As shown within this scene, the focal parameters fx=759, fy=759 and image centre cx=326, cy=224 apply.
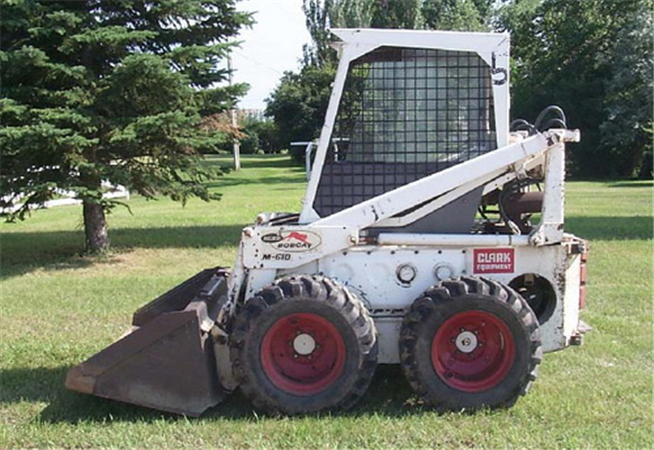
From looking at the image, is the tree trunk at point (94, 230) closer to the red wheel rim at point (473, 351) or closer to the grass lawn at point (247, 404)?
the grass lawn at point (247, 404)

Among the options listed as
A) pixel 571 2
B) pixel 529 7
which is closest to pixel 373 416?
pixel 571 2

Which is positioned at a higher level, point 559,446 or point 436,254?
point 436,254

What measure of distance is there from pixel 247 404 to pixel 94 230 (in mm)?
8371

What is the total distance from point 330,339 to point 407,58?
1.96m

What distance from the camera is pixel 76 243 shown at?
14.1m

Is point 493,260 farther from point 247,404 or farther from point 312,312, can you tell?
point 247,404

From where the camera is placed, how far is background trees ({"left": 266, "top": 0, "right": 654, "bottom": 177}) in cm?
3656

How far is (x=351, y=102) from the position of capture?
205 inches

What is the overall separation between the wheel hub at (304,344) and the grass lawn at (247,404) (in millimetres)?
453

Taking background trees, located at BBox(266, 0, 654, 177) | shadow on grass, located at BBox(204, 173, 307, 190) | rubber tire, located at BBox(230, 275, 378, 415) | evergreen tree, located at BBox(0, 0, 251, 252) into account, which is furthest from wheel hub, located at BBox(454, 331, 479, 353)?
background trees, located at BBox(266, 0, 654, 177)

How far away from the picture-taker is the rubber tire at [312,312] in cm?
475

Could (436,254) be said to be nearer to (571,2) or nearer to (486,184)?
(486,184)

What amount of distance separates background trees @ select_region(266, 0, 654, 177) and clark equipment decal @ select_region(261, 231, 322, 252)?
30.0 metres

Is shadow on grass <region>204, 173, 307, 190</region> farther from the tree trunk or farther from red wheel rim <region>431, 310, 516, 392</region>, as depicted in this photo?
red wheel rim <region>431, 310, 516, 392</region>
